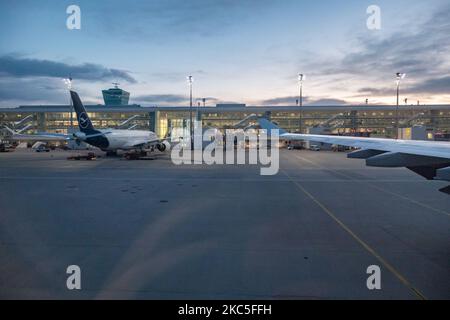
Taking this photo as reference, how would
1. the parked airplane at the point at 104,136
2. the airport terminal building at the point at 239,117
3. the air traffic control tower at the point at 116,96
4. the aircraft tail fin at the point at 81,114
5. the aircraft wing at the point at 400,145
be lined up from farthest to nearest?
the air traffic control tower at the point at 116,96, the airport terminal building at the point at 239,117, the parked airplane at the point at 104,136, the aircraft tail fin at the point at 81,114, the aircraft wing at the point at 400,145

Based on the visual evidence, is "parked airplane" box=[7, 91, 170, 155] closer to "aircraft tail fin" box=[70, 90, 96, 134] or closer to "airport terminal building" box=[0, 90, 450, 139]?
"aircraft tail fin" box=[70, 90, 96, 134]

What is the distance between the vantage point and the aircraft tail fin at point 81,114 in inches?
1315

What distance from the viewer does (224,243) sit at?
8.70 meters

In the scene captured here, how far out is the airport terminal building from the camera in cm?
8975

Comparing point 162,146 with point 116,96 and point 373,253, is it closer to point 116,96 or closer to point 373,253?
point 373,253

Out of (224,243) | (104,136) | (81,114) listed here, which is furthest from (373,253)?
(104,136)

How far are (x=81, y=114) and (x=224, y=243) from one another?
103ft

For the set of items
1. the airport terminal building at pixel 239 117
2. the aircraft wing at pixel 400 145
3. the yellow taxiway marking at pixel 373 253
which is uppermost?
the airport terminal building at pixel 239 117

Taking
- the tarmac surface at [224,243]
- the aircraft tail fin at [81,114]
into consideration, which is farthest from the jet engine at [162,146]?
the tarmac surface at [224,243]

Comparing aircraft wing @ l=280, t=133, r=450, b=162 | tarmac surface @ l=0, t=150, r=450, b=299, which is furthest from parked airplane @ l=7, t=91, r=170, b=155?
aircraft wing @ l=280, t=133, r=450, b=162

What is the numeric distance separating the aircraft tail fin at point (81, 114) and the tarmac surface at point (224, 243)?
18839mm

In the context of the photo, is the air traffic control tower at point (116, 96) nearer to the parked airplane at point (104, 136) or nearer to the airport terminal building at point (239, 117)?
the airport terminal building at point (239, 117)
